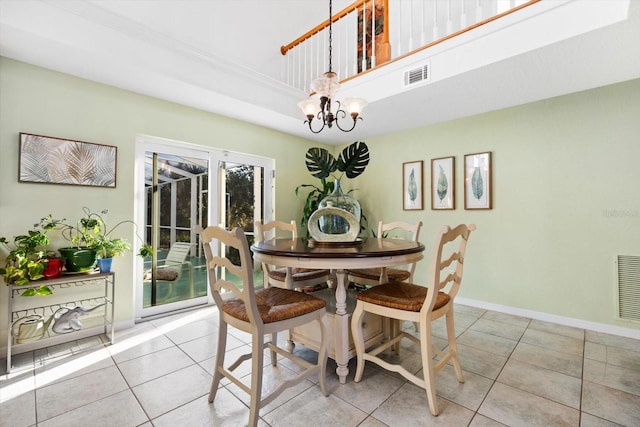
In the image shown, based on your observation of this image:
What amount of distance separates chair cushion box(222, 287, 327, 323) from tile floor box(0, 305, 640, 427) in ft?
1.82

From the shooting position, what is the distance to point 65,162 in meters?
2.43

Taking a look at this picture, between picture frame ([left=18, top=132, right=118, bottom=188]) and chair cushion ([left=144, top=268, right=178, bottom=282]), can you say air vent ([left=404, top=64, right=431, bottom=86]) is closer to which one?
picture frame ([left=18, top=132, right=118, bottom=188])

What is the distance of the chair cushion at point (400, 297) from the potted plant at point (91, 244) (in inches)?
87.2

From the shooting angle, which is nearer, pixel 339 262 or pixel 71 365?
pixel 339 262

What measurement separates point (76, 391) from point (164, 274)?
59.5 inches

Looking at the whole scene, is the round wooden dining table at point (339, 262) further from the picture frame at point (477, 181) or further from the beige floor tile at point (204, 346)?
the picture frame at point (477, 181)

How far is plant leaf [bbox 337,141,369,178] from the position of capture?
226 centimetres

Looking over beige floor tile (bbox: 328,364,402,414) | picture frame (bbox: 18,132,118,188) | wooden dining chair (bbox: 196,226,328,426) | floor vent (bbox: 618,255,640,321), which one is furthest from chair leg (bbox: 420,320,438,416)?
picture frame (bbox: 18,132,118,188)

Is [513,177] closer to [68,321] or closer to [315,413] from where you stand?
[315,413]

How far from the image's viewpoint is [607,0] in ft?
5.83

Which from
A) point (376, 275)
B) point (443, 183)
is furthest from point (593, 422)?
point (443, 183)

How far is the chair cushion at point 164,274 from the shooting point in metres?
3.06

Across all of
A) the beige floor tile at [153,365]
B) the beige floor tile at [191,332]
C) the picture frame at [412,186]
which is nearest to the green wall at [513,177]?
the picture frame at [412,186]

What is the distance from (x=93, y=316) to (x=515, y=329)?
3.99m
